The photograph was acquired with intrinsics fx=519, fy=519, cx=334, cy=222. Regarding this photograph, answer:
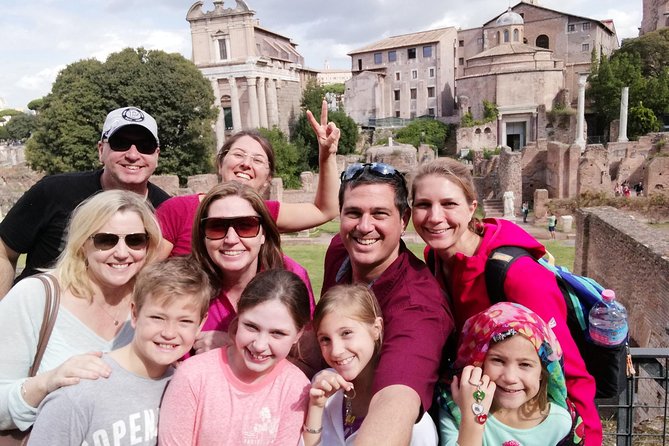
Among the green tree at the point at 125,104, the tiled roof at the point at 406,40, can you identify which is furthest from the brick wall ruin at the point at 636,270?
the tiled roof at the point at 406,40

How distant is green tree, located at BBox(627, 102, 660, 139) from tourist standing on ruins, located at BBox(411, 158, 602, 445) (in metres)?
44.6

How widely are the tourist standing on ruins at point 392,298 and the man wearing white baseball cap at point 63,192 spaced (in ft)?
6.20

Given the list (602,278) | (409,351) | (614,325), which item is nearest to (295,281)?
(409,351)

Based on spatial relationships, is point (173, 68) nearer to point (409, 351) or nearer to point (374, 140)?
point (374, 140)

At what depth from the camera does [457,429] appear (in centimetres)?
259

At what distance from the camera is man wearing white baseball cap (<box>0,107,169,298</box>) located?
12.5 ft

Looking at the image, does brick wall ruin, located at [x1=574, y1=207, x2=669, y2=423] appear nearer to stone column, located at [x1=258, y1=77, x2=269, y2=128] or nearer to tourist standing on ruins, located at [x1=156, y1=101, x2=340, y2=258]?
tourist standing on ruins, located at [x1=156, y1=101, x2=340, y2=258]

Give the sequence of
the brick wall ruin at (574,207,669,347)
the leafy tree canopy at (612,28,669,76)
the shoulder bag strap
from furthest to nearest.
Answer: the leafy tree canopy at (612,28,669,76), the brick wall ruin at (574,207,669,347), the shoulder bag strap

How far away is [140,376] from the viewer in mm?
2564

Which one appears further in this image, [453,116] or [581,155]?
[453,116]

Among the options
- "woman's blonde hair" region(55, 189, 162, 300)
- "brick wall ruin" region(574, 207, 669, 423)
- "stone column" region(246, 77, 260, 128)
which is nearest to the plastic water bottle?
"woman's blonde hair" region(55, 189, 162, 300)

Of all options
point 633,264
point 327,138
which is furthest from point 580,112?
point 327,138

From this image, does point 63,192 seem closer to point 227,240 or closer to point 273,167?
point 273,167

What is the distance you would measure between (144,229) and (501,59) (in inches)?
2054
